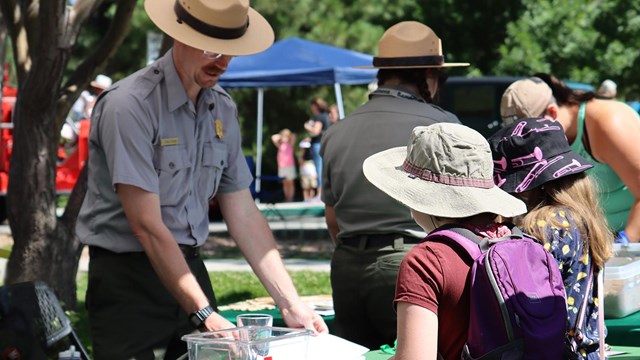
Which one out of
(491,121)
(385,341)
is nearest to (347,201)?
(385,341)

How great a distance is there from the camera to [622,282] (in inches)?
160

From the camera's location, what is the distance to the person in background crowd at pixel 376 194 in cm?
422

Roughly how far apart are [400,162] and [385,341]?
5.26ft

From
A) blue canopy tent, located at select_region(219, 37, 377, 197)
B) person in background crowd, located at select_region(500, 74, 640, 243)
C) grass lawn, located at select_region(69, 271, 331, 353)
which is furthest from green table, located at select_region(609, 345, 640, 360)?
blue canopy tent, located at select_region(219, 37, 377, 197)

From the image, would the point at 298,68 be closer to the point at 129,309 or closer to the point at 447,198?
the point at 129,309

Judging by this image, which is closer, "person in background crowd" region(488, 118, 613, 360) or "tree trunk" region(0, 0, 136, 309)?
"person in background crowd" region(488, 118, 613, 360)

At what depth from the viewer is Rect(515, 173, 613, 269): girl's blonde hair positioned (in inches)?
123

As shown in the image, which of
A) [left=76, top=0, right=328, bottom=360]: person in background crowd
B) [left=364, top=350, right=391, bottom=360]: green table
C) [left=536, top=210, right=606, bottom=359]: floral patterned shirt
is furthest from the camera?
[left=364, top=350, right=391, bottom=360]: green table

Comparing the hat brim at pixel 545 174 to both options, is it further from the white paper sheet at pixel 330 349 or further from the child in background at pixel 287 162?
the child in background at pixel 287 162

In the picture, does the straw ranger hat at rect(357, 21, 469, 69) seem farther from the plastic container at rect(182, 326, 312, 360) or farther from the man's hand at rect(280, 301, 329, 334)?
the plastic container at rect(182, 326, 312, 360)

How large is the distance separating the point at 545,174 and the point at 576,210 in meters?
0.14

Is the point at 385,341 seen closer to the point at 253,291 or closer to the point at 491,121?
the point at 253,291

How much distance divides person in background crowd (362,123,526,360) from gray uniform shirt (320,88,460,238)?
144 cm

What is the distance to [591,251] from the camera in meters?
3.16
